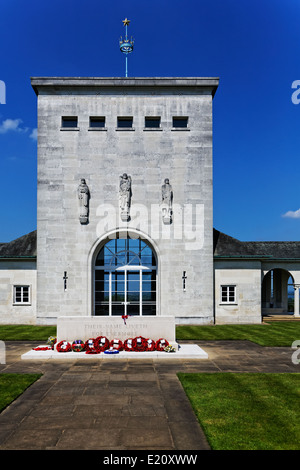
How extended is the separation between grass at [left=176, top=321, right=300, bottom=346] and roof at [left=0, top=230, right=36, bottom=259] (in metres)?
13.3

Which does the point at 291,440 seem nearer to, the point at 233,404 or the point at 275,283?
the point at 233,404

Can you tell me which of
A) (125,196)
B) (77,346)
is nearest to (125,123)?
(125,196)

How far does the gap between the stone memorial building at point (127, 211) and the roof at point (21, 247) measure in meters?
0.17

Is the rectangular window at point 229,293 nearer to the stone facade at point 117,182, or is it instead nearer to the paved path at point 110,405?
the stone facade at point 117,182

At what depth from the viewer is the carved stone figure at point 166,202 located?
90.2 feet

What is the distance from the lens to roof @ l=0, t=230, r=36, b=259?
2841 cm

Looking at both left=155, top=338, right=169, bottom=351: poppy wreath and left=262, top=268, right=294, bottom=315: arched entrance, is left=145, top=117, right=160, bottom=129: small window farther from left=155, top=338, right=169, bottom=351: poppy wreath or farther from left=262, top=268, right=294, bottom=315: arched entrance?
left=262, top=268, right=294, bottom=315: arched entrance

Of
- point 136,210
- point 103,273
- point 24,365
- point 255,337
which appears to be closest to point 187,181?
point 136,210

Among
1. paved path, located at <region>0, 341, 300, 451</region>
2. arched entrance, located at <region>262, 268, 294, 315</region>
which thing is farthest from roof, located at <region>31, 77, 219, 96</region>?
paved path, located at <region>0, 341, 300, 451</region>

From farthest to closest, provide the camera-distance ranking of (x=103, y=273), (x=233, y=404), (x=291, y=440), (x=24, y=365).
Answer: (x=103, y=273), (x=24, y=365), (x=233, y=404), (x=291, y=440)

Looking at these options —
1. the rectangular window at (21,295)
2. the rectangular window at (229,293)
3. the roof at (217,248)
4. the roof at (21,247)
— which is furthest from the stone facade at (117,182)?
the roof at (21,247)
